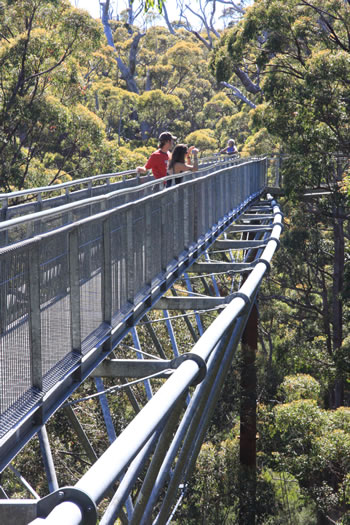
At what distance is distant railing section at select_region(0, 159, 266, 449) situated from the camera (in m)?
3.44

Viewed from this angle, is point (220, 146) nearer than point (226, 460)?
No

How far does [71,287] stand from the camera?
432 centimetres

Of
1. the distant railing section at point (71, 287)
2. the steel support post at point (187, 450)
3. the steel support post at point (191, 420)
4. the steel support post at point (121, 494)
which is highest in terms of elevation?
the distant railing section at point (71, 287)

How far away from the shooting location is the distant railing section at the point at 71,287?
3.44 meters

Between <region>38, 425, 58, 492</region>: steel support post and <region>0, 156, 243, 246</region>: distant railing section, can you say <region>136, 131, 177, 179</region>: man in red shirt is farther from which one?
<region>38, 425, 58, 492</region>: steel support post

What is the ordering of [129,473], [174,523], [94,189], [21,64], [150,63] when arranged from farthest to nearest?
[150,63]
[21,64]
[174,523]
[94,189]
[129,473]

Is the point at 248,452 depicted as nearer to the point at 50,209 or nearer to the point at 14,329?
the point at 50,209

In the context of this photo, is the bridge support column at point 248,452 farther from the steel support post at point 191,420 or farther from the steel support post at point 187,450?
the steel support post at point 191,420

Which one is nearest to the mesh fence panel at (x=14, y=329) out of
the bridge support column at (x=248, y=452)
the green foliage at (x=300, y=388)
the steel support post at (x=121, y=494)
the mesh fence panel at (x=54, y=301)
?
the mesh fence panel at (x=54, y=301)

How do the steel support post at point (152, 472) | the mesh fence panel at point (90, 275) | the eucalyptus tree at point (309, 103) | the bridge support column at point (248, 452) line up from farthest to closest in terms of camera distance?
1. the eucalyptus tree at point (309, 103)
2. the bridge support column at point (248, 452)
3. the mesh fence panel at point (90, 275)
4. the steel support post at point (152, 472)

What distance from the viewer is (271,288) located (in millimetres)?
31469

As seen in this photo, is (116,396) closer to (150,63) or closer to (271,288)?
(271,288)

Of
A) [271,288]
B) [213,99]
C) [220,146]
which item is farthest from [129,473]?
[213,99]

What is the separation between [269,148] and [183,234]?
24.5 metres
